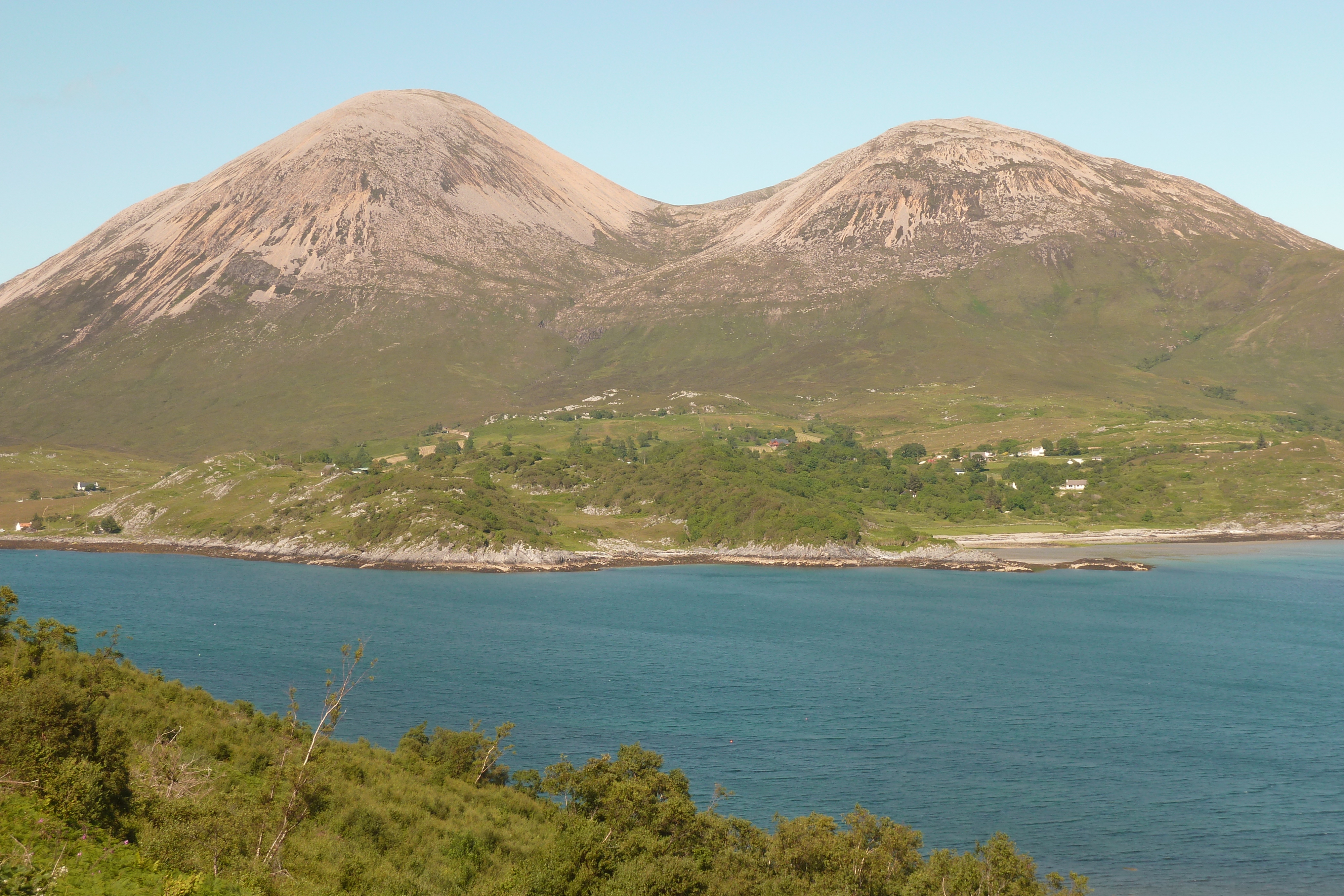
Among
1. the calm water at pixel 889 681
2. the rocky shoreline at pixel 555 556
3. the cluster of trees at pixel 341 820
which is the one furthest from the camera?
the rocky shoreline at pixel 555 556

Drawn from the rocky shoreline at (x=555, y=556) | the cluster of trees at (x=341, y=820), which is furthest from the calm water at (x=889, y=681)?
the cluster of trees at (x=341, y=820)

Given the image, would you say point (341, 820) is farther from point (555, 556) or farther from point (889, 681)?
point (555, 556)

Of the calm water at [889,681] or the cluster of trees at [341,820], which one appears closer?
the cluster of trees at [341,820]

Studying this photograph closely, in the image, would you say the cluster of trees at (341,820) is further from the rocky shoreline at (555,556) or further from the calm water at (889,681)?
the rocky shoreline at (555,556)

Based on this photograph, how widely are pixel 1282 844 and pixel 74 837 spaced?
5509cm

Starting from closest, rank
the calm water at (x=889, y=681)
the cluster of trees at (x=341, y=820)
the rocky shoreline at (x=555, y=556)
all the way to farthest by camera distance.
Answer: the cluster of trees at (x=341, y=820) < the calm water at (x=889, y=681) < the rocky shoreline at (x=555, y=556)

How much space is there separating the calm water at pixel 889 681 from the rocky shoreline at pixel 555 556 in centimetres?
1030

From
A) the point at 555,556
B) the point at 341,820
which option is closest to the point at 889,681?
the point at 341,820

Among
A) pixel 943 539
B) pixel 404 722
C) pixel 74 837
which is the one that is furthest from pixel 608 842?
pixel 943 539

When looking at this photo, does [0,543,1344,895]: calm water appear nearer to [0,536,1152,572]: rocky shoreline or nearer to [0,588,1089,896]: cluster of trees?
[0,536,1152,572]: rocky shoreline

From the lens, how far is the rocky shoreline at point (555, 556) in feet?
563

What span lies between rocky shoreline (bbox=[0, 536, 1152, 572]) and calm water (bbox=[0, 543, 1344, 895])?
33.8ft

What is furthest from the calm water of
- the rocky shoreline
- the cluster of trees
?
the cluster of trees

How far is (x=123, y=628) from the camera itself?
106938 mm
